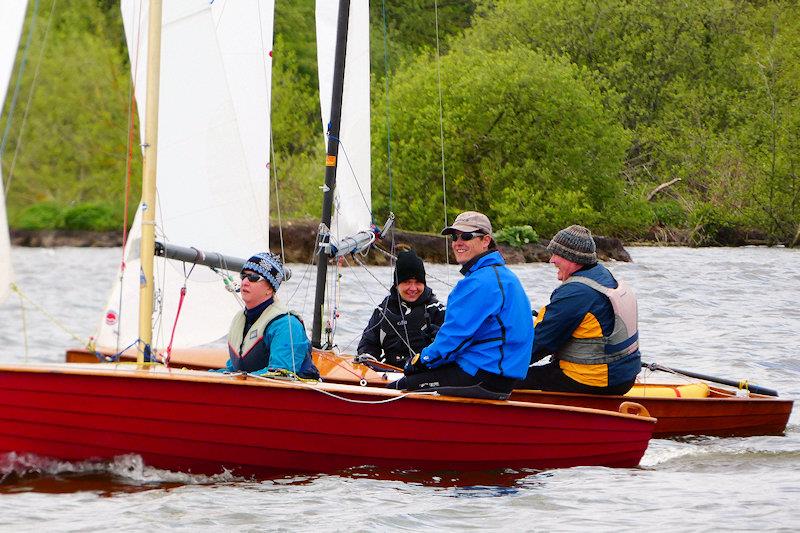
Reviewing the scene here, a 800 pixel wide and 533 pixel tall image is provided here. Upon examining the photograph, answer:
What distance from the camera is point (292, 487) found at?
6.25 metres

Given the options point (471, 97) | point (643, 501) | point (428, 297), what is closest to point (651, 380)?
point (428, 297)

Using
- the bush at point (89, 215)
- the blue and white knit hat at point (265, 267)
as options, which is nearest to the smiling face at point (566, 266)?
the blue and white knit hat at point (265, 267)

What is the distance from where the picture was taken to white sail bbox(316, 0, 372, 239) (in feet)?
32.1

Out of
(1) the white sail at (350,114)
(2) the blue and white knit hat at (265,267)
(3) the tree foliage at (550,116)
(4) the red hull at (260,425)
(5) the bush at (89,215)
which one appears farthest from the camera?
(3) the tree foliage at (550,116)

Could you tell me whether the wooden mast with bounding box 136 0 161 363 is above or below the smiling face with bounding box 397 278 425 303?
above

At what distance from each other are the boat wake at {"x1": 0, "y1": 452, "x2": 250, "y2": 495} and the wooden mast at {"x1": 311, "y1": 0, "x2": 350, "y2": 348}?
312cm

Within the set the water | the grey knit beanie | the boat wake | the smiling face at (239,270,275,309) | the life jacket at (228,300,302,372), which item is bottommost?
the water

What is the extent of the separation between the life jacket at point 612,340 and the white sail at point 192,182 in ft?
7.09

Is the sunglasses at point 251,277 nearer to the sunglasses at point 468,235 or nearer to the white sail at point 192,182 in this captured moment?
the sunglasses at point 468,235

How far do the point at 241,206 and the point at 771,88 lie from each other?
101ft

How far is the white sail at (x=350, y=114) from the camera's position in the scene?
978 cm

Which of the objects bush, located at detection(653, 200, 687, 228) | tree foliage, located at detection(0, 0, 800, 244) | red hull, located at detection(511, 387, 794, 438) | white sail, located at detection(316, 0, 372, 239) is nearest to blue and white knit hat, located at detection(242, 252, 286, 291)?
red hull, located at detection(511, 387, 794, 438)

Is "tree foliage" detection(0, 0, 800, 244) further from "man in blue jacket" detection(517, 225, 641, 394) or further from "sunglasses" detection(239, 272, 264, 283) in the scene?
"sunglasses" detection(239, 272, 264, 283)

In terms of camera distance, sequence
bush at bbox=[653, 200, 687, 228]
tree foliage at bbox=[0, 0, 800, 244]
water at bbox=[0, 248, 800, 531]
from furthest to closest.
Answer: bush at bbox=[653, 200, 687, 228] → tree foliage at bbox=[0, 0, 800, 244] → water at bbox=[0, 248, 800, 531]
